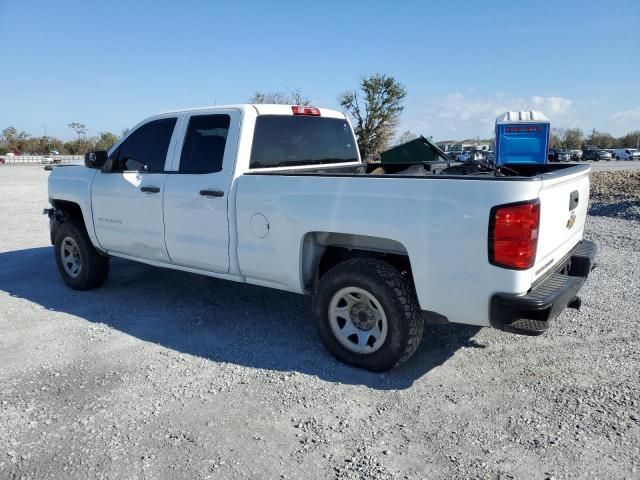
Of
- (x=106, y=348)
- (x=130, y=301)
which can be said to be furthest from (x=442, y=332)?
(x=130, y=301)

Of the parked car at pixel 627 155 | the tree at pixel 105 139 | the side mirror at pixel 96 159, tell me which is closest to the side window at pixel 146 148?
the side mirror at pixel 96 159

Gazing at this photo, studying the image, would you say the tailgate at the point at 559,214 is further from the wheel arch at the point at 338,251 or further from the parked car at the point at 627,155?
the parked car at the point at 627,155

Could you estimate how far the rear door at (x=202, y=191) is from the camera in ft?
14.7

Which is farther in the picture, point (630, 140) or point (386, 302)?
point (630, 140)

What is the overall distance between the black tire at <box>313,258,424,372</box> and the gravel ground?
0.14m

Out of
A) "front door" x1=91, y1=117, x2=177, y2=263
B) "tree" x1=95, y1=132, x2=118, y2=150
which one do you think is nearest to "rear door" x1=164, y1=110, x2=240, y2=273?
"front door" x1=91, y1=117, x2=177, y2=263

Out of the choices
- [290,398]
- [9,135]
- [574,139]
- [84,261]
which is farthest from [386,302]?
[574,139]

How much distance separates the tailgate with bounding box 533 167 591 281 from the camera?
3.31m

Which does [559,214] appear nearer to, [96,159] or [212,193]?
[212,193]

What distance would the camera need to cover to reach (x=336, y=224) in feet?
12.4

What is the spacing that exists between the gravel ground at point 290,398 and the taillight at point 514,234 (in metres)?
1.00

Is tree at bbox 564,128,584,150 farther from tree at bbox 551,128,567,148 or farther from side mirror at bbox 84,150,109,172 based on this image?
side mirror at bbox 84,150,109,172

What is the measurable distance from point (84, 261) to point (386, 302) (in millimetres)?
3920

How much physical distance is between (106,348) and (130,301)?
52.9 inches
